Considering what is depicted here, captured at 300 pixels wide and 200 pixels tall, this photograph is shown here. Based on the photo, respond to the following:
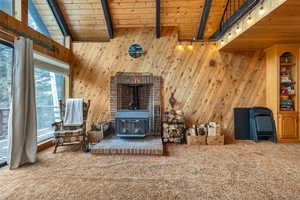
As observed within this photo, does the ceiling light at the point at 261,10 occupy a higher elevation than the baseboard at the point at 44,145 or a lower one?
higher

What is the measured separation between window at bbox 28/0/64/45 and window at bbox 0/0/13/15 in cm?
50

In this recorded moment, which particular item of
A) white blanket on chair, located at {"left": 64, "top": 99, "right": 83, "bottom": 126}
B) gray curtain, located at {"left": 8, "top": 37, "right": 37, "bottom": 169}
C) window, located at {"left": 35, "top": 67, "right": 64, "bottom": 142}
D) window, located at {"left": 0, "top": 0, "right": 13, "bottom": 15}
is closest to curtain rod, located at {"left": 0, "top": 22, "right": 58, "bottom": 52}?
gray curtain, located at {"left": 8, "top": 37, "right": 37, "bottom": 169}

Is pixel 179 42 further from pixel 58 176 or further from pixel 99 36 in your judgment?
pixel 58 176

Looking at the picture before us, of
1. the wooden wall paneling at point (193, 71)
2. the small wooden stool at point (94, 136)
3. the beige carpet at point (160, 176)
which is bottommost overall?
the beige carpet at point (160, 176)

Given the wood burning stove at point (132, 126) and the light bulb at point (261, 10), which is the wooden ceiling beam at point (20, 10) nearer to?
the wood burning stove at point (132, 126)

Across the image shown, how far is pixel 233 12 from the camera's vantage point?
381 cm

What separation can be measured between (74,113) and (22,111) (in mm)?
1076

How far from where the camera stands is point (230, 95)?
4.30 meters

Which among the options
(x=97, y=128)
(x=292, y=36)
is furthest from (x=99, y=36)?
(x=292, y=36)

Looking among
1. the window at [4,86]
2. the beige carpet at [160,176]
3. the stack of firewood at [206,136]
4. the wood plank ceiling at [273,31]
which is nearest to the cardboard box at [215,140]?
the stack of firewood at [206,136]

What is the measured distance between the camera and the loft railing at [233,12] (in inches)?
113

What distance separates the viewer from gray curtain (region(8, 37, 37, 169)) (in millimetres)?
2518

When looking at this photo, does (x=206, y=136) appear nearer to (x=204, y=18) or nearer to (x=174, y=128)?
(x=174, y=128)

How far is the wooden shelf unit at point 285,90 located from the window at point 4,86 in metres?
5.52
